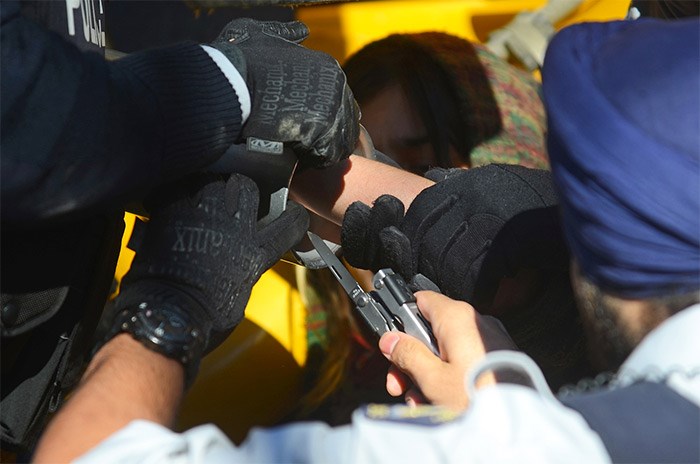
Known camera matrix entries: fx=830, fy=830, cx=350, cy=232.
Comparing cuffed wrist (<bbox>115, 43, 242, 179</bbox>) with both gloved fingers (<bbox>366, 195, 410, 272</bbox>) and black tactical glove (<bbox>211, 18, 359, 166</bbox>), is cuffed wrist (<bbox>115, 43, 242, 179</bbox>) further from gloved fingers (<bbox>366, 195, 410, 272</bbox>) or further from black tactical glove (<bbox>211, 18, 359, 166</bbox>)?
gloved fingers (<bbox>366, 195, 410, 272</bbox>)

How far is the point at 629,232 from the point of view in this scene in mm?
764

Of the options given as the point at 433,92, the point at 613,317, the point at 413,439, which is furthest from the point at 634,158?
the point at 433,92

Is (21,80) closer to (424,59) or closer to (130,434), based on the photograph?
(130,434)

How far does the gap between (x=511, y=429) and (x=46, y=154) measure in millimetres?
Result: 524

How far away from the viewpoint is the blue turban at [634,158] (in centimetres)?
73

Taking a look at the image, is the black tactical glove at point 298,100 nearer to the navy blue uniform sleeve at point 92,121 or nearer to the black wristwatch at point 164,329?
the navy blue uniform sleeve at point 92,121

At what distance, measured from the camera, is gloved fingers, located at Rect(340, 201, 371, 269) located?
1.20 m

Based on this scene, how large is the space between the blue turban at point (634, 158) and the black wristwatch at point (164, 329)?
43 centimetres

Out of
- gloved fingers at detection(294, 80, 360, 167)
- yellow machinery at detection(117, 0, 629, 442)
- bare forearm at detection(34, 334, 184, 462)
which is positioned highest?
gloved fingers at detection(294, 80, 360, 167)

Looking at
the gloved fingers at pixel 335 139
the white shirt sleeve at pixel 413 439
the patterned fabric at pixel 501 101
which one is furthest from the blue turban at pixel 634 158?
the patterned fabric at pixel 501 101

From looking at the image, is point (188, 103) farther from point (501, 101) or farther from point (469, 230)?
point (501, 101)

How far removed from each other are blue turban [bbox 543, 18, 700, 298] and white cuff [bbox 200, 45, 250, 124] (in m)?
0.39

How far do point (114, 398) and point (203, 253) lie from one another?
0.21 metres

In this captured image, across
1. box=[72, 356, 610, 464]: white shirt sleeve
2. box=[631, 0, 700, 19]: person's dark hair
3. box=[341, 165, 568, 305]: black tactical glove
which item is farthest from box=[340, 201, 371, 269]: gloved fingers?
box=[631, 0, 700, 19]: person's dark hair
